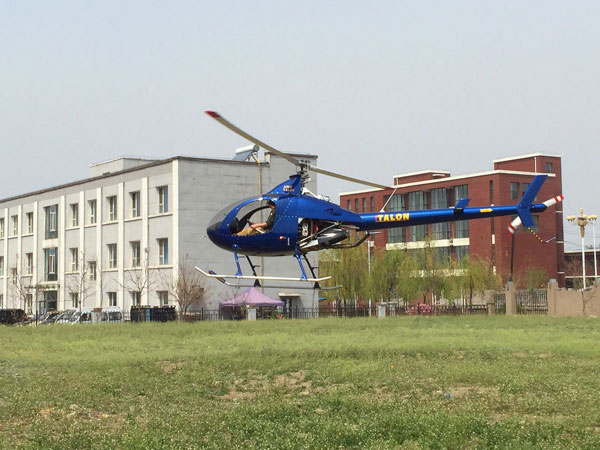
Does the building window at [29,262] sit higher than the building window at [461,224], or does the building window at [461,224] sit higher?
the building window at [461,224]

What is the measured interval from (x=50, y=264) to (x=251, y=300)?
22.9m

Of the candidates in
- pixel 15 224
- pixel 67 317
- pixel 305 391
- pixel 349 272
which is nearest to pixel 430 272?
pixel 349 272

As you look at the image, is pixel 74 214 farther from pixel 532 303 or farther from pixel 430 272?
pixel 532 303

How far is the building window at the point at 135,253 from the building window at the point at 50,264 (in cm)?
1127

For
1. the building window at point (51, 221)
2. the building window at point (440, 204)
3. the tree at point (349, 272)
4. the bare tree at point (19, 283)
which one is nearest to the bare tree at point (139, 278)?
the building window at point (51, 221)

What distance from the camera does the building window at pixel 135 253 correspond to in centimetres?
6247

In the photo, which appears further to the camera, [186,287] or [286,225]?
[186,287]

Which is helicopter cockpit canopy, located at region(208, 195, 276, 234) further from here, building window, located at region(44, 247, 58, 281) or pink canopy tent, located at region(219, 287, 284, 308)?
building window, located at region(44, 247, 58, 281)

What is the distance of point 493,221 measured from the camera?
92062mm

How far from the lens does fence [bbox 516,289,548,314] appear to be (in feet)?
201

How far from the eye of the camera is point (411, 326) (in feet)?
144

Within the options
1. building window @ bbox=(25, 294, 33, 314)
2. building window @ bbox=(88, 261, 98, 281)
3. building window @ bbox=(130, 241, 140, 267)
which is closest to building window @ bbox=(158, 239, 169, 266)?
building window @ bbox=(130, 241, 140, 267)

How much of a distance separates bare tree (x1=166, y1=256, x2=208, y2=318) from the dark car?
443 inches

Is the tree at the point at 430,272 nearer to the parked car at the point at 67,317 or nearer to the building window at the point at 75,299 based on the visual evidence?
the building window at the point at 75,299
